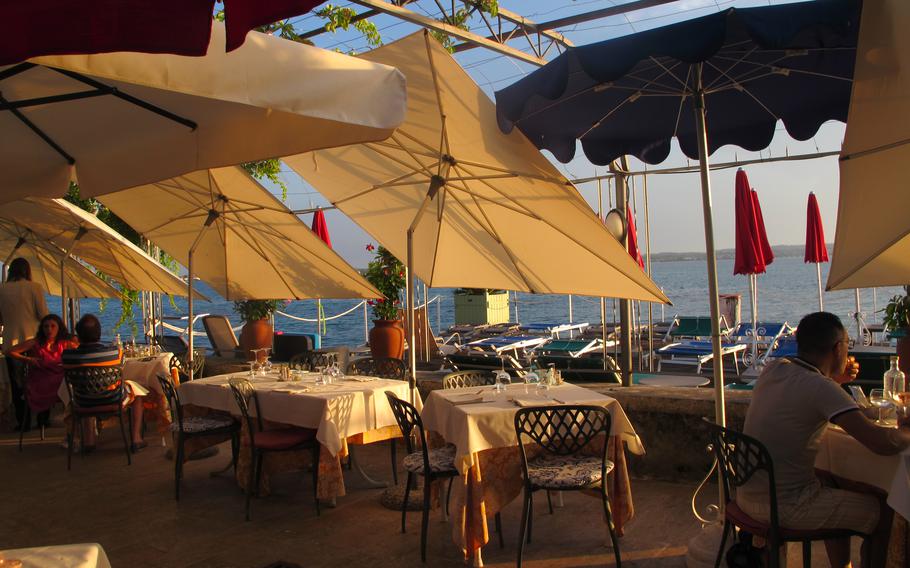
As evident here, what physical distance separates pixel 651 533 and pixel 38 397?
684 cm

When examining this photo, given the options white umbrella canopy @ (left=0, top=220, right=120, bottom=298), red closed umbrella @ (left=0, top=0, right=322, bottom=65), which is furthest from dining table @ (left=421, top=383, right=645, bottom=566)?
white umbrella canopy @ (left=0, top=220, right=120, bottom=298)

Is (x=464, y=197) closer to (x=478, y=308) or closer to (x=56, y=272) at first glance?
(x=56, y=272)

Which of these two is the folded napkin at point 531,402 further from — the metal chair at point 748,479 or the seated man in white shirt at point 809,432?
Result: the seated man in white shirt at point 809,432

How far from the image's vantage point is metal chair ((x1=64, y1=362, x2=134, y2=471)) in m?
6.95

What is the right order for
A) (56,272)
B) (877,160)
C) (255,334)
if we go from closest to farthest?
(877,160), (255,334), (56,272)

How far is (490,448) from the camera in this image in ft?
14.3

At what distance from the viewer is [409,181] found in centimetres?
600

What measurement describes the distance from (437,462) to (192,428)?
7.91ft

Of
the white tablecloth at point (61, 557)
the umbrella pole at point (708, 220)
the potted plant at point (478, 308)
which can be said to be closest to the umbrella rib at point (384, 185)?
the umbrella pole at point (708, 220)

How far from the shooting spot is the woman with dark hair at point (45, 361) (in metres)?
8.04

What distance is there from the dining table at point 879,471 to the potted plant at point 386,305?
229 inches

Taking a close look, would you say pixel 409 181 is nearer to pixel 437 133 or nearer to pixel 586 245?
pixel 437 133

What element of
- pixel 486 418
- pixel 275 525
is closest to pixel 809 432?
pixel 486 418

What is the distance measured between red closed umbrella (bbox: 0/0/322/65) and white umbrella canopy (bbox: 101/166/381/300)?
213 inches
